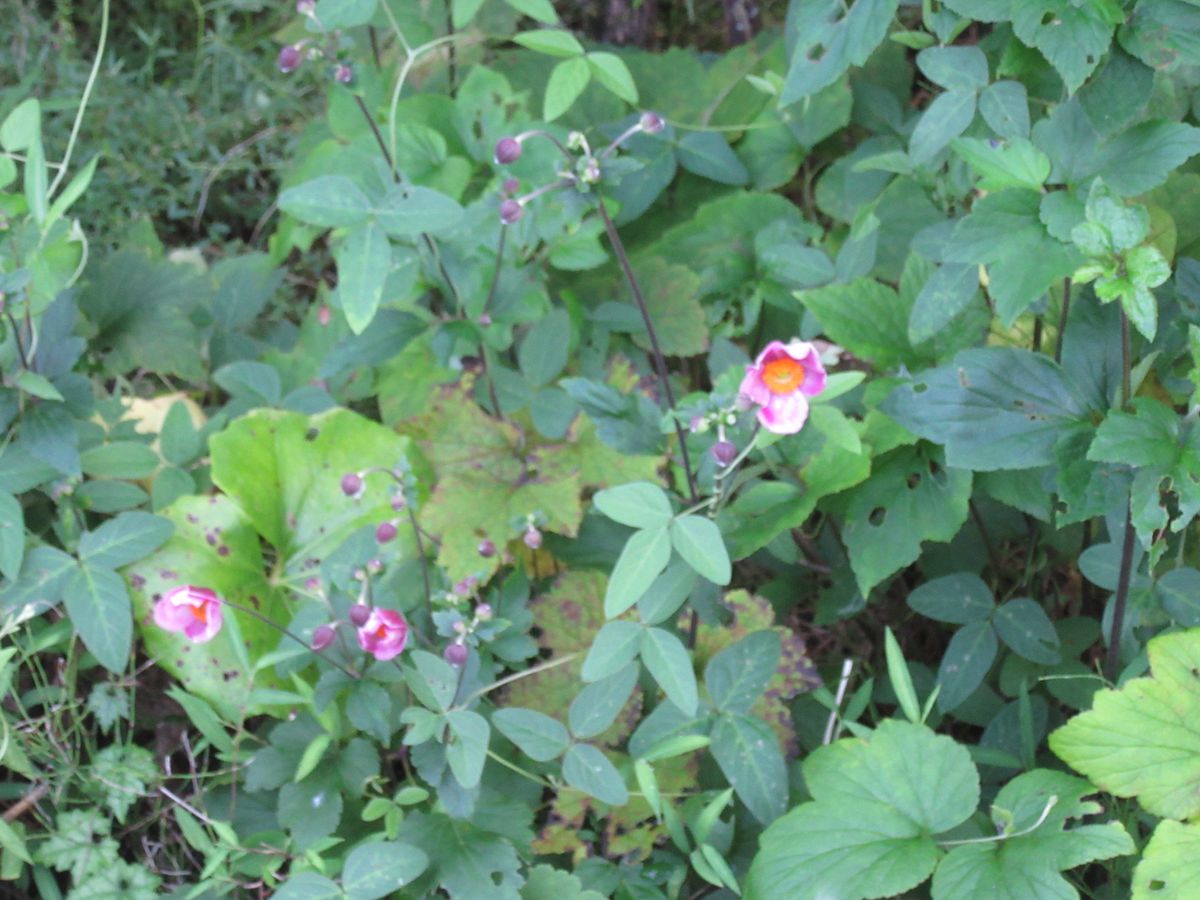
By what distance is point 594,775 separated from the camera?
Result: 1.43 meters

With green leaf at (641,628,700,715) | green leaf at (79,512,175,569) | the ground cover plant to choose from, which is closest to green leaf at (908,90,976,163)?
the ground cover plant

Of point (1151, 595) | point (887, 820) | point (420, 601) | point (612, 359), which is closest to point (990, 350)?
point (1151, 595)

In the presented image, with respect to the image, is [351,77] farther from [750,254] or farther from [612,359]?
[750,254]

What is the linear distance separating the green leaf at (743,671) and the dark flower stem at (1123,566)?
43 cm

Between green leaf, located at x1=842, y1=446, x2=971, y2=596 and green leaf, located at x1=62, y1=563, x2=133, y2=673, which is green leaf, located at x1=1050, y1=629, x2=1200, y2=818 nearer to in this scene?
green leaf, located at x1=842, y1=446, x2=971, y2=596

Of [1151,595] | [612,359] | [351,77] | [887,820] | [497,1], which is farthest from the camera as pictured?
[497,1]

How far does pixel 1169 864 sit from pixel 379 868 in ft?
2.87

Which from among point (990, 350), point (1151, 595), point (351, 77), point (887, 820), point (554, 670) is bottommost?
point (554, 670)

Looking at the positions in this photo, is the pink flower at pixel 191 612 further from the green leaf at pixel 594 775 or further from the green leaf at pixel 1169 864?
the green leaf at pixel 1169 864

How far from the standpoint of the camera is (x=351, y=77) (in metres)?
1.79

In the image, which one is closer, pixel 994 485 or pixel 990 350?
pixel 990 350

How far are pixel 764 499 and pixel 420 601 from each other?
1.84 feet

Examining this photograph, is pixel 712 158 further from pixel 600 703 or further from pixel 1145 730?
pixel 1145 730

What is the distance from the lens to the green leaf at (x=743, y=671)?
5.12 feet
